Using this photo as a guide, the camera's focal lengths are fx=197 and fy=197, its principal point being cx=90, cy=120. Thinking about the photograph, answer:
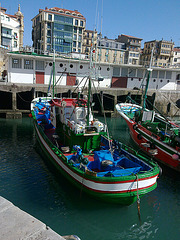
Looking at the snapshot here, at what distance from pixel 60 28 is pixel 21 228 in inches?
3000

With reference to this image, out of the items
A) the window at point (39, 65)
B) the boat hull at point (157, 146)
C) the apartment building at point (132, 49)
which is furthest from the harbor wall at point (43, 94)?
the apartment building at point (132, 49)

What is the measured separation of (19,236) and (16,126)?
23833mm

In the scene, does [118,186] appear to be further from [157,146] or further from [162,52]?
[162,52]

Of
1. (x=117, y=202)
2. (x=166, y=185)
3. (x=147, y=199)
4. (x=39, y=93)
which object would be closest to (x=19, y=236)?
(x=117, y=202)

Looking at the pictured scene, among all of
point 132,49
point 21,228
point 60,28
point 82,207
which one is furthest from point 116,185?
point 132,49

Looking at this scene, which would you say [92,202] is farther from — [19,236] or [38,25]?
[38,25]

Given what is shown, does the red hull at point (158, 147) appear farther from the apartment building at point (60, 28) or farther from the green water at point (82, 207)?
the apartment building at point (60, 28)

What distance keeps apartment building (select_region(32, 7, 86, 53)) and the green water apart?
202 ft

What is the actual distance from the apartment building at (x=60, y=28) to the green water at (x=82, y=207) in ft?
202

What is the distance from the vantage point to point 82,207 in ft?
34.8

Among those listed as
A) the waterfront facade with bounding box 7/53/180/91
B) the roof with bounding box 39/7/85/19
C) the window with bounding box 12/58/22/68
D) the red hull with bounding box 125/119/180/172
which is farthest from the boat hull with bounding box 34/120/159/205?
the roof with bounding box 39/7/85/19

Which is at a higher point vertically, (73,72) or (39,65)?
(39,65)

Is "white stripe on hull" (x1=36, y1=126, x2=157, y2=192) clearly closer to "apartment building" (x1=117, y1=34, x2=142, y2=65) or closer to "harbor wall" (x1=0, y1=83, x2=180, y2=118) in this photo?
"harbor wall" (x1=0, y1=83, x2=180, y2=118)

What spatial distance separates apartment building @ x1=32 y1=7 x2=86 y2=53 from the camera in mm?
68750
